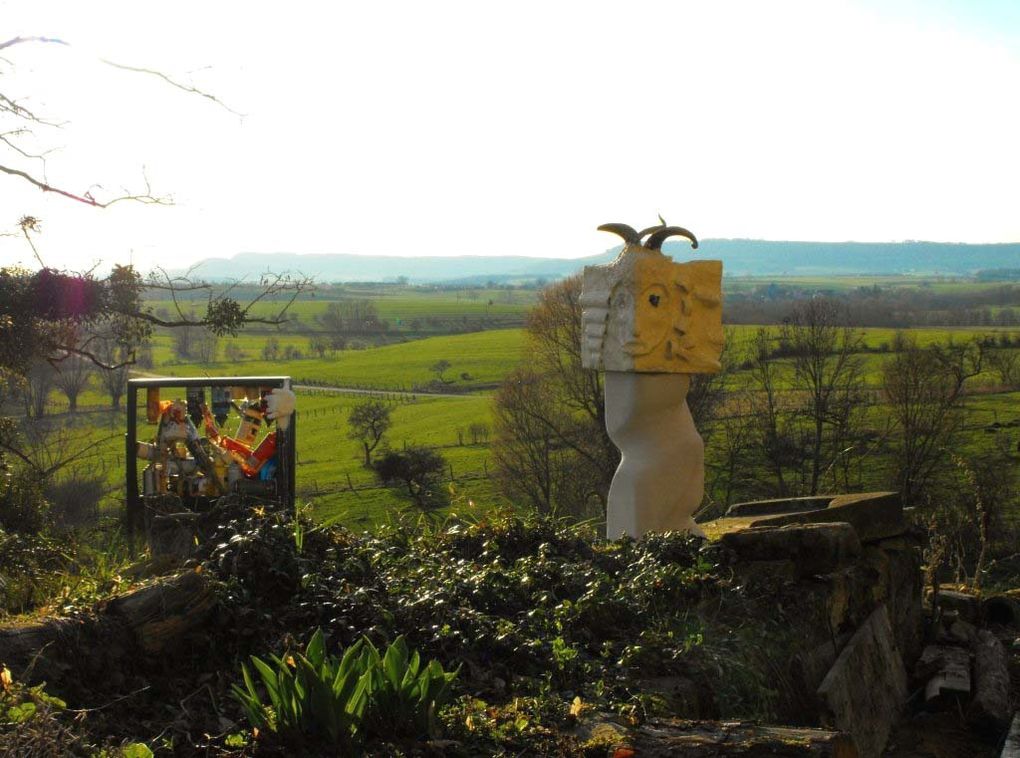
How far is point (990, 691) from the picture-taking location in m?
7.32

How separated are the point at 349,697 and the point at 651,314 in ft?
17.4

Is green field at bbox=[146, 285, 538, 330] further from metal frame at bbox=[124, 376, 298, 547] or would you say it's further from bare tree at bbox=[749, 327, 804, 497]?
metal frame at bbox=[124, 376, 298, 547]

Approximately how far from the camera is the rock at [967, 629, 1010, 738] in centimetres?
704

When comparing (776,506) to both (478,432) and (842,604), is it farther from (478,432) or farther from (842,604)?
(478,432)

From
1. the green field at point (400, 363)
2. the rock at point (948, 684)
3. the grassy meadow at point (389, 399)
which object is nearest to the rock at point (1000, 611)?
the rock at point (948, 684)

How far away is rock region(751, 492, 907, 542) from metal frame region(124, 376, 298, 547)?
3.83m

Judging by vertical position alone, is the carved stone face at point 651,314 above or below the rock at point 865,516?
above

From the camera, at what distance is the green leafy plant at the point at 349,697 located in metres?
3.94

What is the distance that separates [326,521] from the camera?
6527mm

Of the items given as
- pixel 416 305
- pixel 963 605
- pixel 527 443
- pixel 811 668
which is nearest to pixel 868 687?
pixel 811 668

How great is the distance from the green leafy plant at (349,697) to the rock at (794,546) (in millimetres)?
3147

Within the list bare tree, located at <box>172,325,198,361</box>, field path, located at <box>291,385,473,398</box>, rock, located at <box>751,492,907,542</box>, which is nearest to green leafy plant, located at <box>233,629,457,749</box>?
rock, located at <box>751,492,907,542</box>

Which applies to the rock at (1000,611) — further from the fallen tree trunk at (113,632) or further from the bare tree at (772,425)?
the bare tree at (772,425)

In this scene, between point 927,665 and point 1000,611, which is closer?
point 927,665
